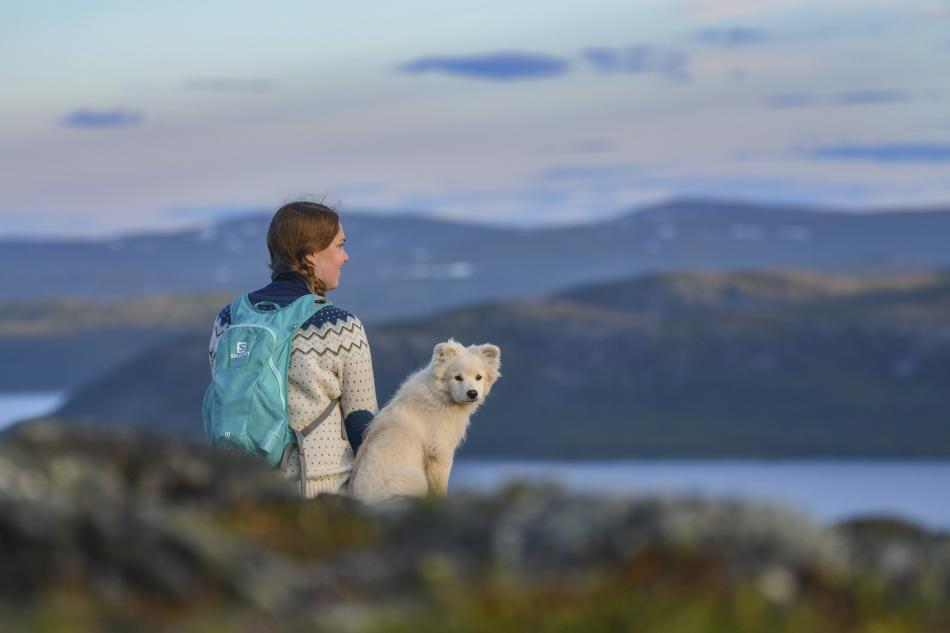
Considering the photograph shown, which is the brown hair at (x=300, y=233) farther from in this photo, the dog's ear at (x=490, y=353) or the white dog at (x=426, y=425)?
the dog's ear at (x=490, y=353)

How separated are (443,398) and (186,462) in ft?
24.9

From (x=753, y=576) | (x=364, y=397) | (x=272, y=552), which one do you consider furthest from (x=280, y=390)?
(x=753, y=576)

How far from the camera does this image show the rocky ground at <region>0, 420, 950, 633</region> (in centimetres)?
651

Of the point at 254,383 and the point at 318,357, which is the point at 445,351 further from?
the point at 254,383

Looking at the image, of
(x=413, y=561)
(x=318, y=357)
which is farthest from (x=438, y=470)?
(x=413, y=561)

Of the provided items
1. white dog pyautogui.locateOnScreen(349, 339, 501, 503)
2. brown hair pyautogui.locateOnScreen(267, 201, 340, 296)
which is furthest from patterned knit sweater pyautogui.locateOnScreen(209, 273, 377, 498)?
white dog pyautogui.locateOnScreen(349, 339, 501, 503)

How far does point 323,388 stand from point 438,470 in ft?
10.7

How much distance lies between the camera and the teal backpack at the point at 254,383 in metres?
12.1

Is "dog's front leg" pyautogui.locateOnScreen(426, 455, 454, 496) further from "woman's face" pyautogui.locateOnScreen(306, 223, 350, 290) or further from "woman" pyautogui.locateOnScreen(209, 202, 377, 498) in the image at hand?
"woman's face" pyautogui.locateOnScreen(306, 223, 350, 290)

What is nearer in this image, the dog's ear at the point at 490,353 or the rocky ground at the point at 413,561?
the rocky ground at the point at 413,561

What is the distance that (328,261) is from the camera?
12.8 meters

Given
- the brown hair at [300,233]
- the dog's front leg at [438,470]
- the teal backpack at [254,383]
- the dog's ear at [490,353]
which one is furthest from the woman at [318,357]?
the dog's ear at [490,353]

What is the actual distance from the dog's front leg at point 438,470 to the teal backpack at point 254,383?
3140 mm

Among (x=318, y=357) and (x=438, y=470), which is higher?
(x=318, y=357)
